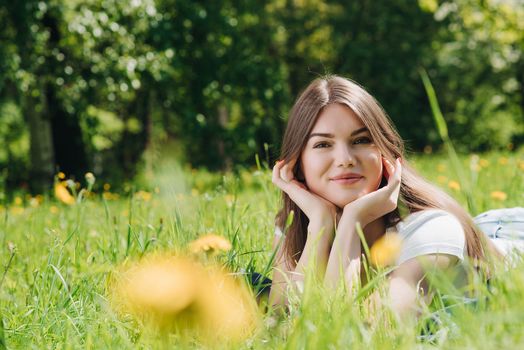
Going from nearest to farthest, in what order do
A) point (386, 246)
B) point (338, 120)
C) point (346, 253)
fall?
point (386, 246) < point (346, 253) < point (338, 120)

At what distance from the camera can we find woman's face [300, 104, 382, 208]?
227 cm

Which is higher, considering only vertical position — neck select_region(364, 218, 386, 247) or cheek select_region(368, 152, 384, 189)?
cheek select_region(368, 152, 384, 189)

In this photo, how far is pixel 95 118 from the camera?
332 inches

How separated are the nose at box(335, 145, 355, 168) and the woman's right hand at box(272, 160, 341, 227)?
7.7 inches

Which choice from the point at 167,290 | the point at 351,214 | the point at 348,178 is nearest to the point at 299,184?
the point at 348,178

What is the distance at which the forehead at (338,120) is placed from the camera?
233 centimetres

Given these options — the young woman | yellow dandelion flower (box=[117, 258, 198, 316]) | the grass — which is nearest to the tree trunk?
the grass

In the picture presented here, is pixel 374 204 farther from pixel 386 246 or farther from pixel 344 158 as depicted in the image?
pixel 386 246

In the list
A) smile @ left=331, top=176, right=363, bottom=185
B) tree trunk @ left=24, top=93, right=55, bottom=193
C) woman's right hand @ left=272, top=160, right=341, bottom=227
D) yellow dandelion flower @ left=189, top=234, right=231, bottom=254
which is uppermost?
yellow dandelion flower @ left=189, top=234, right=231, bottom=254

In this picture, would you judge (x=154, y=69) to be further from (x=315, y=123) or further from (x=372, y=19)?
(x=372, y=19)

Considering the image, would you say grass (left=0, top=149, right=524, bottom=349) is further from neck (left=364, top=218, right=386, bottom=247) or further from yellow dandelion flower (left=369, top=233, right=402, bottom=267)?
neck (left=364, top=218, right=386, bottom=247)

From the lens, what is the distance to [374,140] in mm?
2312

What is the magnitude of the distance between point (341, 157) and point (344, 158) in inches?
0.5

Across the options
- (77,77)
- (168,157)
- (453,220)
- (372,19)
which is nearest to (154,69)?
(77,77)
